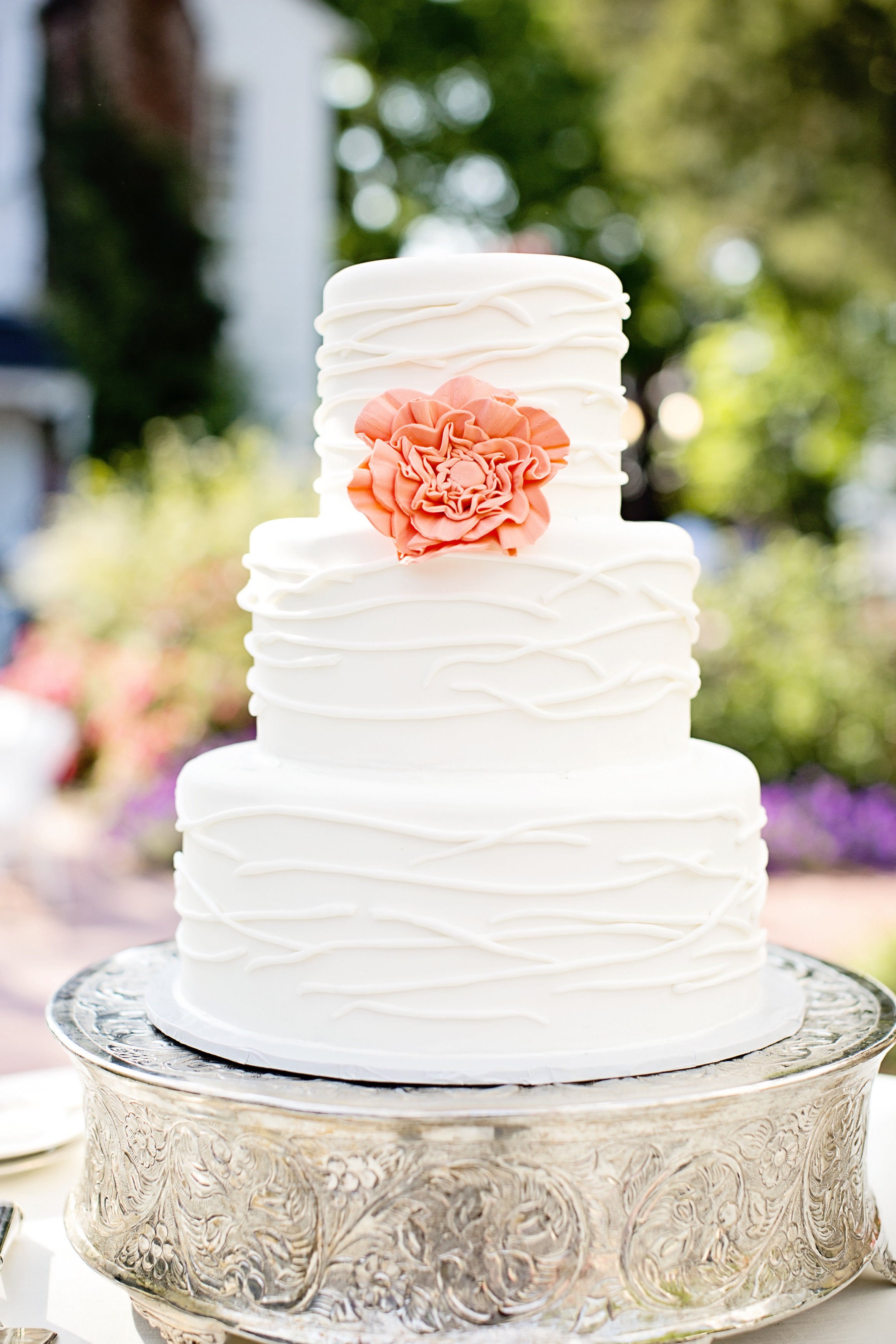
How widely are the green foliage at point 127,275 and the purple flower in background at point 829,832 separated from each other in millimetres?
8283

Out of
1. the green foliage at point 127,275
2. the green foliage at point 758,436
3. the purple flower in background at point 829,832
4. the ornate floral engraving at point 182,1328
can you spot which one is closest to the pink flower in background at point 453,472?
the ornate floral engraving at point 182,1328

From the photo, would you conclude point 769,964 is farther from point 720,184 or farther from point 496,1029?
point 720,184

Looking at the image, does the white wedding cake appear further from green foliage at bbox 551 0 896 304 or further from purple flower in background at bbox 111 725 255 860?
green foliage at bbox 551 0 896 304

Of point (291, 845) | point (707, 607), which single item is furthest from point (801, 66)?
point (291, 845)

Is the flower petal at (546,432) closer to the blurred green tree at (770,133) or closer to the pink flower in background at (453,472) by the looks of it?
the pink flower in background at (453,472)

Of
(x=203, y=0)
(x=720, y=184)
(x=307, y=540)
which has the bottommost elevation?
(x=307, y=540)

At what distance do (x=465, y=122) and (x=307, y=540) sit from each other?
21.2 m

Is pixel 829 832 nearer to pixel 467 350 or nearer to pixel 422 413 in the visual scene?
pixel 467 350

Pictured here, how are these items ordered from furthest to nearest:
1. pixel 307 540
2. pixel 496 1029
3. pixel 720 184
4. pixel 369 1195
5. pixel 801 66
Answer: pixel 720 184, pixel 801 66, pixel 307 540, pixel 496 1029, pixel 369 1195

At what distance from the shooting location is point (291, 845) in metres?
1.97

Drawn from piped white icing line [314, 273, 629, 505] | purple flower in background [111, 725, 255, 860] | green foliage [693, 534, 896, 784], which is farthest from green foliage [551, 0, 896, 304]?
piped white icing line [314, 273, 629, 505]

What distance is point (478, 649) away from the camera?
196cm

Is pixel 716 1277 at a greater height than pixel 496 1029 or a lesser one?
lesser

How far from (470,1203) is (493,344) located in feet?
4.30
